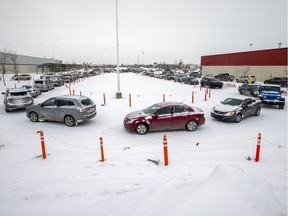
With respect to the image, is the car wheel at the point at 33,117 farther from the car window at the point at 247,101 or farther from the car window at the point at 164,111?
the car window at the point at 247,101

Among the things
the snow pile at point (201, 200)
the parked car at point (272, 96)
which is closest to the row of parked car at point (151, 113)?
the parked car at point (272, 96)

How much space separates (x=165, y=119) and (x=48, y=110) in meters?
6.62

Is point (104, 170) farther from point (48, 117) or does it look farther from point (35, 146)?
point (48, 117)

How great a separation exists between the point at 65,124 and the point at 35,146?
297 centimetres

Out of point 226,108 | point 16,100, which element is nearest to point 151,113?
point 226,108

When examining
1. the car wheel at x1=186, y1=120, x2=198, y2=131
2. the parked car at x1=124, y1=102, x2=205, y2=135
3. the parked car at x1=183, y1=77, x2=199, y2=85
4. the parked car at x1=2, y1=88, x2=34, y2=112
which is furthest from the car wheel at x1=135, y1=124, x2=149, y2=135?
the parked car at x1=183, y1=77, x2=199, y2=85

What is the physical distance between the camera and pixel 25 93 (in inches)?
537

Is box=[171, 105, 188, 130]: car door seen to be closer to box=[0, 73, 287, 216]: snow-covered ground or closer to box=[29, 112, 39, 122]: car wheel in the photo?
box=[0, 73, 287, 216]: snow-covered ground

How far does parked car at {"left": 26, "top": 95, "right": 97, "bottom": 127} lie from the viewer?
1005 cm

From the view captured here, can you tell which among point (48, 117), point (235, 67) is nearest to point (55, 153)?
point (48, 117)

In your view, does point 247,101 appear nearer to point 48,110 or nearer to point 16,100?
point 48,110

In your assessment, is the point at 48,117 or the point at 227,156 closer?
the point at 227,156

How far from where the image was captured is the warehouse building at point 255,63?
113 feet

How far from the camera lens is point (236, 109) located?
11000 mm
